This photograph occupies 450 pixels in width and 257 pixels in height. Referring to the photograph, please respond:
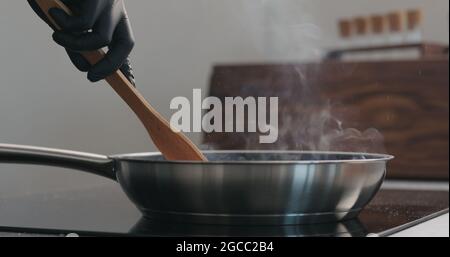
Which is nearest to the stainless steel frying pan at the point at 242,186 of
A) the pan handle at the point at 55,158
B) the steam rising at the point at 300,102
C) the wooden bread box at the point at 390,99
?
the pan handle at the point at 55,158

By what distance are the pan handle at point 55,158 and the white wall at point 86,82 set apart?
74mm

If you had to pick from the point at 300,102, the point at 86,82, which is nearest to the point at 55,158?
the point at 86,82

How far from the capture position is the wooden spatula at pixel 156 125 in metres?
0.59

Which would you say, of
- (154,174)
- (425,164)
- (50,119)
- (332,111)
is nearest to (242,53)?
(332,111)

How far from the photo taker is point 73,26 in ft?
1.75

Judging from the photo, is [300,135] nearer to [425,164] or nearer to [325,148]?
[425,164]

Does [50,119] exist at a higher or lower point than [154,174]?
higher

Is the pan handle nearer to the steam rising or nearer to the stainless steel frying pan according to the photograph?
the stainless steel frying pan

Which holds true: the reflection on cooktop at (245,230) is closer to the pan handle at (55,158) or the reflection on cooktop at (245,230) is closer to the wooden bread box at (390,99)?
the pan handle at (55,158)

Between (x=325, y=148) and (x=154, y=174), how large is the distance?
1.53 feet

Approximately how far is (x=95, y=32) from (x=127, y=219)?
A: 0.16m

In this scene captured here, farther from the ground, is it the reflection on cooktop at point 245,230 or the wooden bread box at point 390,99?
the wooden bread box at point 390,99
